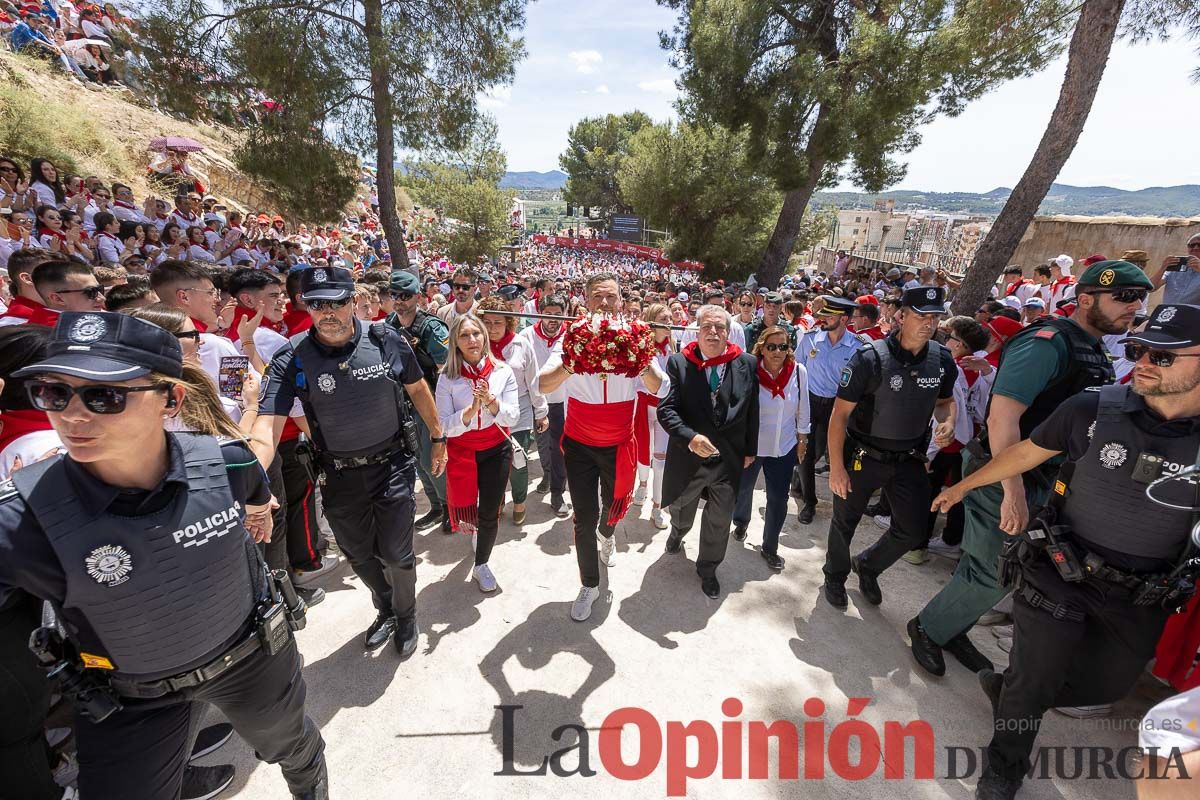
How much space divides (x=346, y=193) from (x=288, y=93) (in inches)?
85.7

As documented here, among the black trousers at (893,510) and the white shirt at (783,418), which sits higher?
the white shirt at (783,418)

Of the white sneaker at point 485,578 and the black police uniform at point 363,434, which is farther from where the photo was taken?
the white sneaker at point 485,578

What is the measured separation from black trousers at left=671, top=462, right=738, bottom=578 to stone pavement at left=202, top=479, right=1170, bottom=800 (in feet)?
1.02

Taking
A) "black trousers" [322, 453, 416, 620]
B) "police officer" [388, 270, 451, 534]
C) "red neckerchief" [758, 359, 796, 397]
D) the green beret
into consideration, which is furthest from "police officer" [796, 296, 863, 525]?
"black trousers" [322, 453, 416, 620]

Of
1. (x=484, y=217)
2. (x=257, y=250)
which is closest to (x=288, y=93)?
(x=257, y=250)

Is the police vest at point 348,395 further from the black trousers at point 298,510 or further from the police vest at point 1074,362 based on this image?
the police vest at point 1074,362

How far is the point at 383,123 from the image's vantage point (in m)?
11.2

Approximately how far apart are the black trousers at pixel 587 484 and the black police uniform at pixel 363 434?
1090 millimetres

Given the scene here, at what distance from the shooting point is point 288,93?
10.4m

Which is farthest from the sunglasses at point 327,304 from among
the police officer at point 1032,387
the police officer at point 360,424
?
the police officer at point 1032,387

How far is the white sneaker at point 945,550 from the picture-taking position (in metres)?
4.69

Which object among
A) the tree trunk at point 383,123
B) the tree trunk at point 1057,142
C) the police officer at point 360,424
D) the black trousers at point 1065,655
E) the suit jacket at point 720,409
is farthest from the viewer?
the tree trunk at point 383,123

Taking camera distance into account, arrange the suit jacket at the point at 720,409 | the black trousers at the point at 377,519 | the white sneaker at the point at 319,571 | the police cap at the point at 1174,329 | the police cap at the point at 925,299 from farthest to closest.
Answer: the white sneaker at the point at 319,571 < the suit jacket at the point at 720,409 < the police cap at the point at 925,299 < the black trousers at the point at 377,519 < the police cap at the point at 1174,329

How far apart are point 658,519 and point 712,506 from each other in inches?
50.0
